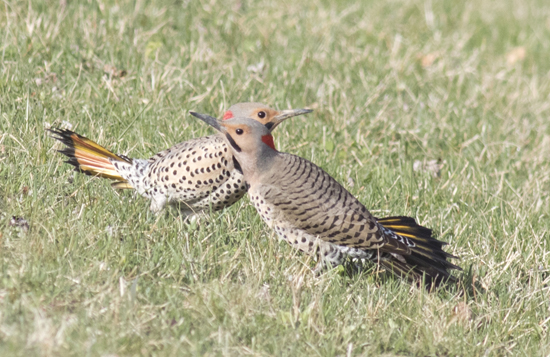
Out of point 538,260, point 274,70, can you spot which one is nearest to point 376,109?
point 274,70

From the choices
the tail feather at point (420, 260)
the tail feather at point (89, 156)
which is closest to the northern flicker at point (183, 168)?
the tail feather at point (89, 156)

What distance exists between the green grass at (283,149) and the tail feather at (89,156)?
0.10 m

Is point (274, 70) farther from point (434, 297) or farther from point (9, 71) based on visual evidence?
point (434, 297)

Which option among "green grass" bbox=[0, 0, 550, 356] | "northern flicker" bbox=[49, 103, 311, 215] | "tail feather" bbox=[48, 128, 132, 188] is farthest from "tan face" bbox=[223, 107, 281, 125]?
"tail feather" bbox=[48, 128, 132, 188]

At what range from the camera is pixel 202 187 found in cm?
441

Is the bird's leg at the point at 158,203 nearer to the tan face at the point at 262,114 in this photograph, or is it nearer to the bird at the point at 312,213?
the bird at the point at 312,213

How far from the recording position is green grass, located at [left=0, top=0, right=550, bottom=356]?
3.54 m

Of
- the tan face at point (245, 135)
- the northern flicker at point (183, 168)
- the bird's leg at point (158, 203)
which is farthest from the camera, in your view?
the bird's leg at point (158, 203)

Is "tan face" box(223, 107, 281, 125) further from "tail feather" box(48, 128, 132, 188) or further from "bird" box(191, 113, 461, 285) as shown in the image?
"tail feather" box(48, 128, 132, 188)

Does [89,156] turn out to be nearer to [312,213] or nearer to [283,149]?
[312,213]

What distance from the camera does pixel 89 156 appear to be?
4.76 m

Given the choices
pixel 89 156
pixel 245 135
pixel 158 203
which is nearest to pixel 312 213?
pixel 245 135

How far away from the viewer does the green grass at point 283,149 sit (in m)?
3.54

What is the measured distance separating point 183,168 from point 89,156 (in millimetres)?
Result: 712
